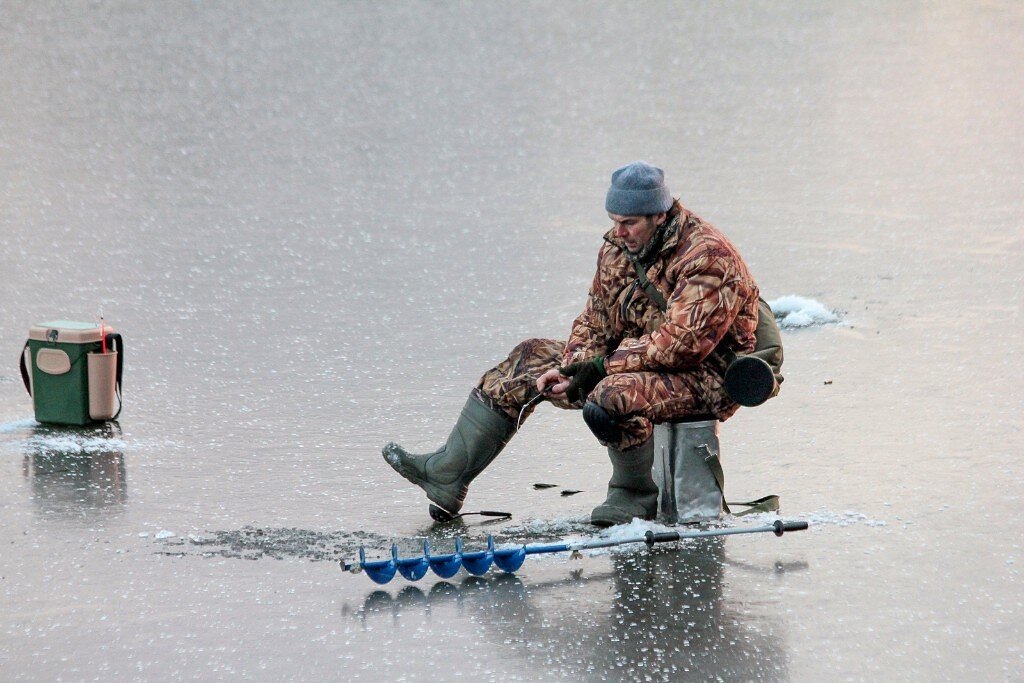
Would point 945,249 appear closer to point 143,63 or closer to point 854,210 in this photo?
point 854,210

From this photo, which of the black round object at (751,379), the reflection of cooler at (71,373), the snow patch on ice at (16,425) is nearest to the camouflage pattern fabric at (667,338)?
the black round object at (751,379)

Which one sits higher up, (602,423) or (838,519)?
(602,423)

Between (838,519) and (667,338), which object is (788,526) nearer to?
(838,519)

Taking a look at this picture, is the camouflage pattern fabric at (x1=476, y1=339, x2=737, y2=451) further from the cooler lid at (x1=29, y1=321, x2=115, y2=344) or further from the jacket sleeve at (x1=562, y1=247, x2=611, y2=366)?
the cooler lid at (x1=29, y1=321, x2=115, y2=344)

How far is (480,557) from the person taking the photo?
4.95 meters

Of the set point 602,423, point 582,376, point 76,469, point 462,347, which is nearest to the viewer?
point 602,423

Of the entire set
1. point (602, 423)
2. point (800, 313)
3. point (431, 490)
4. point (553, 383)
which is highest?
point (800, 313)

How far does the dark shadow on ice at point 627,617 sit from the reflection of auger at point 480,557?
0.04 metres

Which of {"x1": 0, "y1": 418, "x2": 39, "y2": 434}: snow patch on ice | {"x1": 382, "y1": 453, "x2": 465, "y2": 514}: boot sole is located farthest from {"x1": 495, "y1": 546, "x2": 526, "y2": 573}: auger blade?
{"x1": 0, "y1": 418, "x2": 39, "y2": 434}: snow patch on ice

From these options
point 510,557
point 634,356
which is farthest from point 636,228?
point 510,557

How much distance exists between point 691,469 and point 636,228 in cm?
86

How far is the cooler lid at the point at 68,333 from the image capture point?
670 centimetres

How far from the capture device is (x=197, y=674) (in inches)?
166

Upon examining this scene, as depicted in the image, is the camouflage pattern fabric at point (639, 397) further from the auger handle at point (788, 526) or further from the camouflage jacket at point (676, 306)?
the auger handle at point (788, 526)
